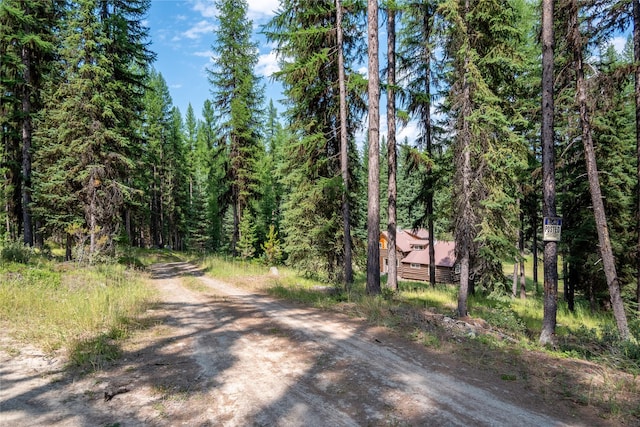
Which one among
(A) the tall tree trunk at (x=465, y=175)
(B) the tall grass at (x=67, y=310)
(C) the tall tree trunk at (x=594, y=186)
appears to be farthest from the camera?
(A) the tall tree trunk at (x=465, y=175)

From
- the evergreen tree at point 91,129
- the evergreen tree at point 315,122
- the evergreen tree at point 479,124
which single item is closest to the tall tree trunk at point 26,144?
the evergreen tree at point 91,129

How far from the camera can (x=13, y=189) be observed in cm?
1814

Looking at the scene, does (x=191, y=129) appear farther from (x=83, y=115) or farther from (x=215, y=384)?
(x=215, y=384)

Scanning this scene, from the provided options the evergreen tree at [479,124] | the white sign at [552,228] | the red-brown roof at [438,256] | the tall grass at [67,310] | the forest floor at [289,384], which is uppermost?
the evergreen tree at [479,124]

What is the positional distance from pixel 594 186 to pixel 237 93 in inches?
864

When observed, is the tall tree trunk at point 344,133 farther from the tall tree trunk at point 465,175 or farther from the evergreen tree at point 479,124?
the tall tree trunk at point 465,175

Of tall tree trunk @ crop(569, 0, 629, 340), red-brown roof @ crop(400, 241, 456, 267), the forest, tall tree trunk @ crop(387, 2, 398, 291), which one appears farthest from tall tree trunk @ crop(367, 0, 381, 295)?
red-brown roof @ crop(400, 241, 456, 267)

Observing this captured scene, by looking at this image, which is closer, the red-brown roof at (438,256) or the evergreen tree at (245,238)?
the evergreen tree at (245,238)

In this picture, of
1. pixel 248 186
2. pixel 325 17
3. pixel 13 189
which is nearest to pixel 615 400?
pixel 325 17

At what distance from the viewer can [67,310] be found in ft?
22.0

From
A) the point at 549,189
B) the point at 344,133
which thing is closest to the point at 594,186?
the point at 549,189

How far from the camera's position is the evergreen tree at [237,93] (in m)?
23.5

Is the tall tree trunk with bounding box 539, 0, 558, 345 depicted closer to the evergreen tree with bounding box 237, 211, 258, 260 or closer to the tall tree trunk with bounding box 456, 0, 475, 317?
the tall tree trunk with bounding box 456, 0, 475, 317

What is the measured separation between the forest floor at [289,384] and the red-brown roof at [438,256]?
32215mm
